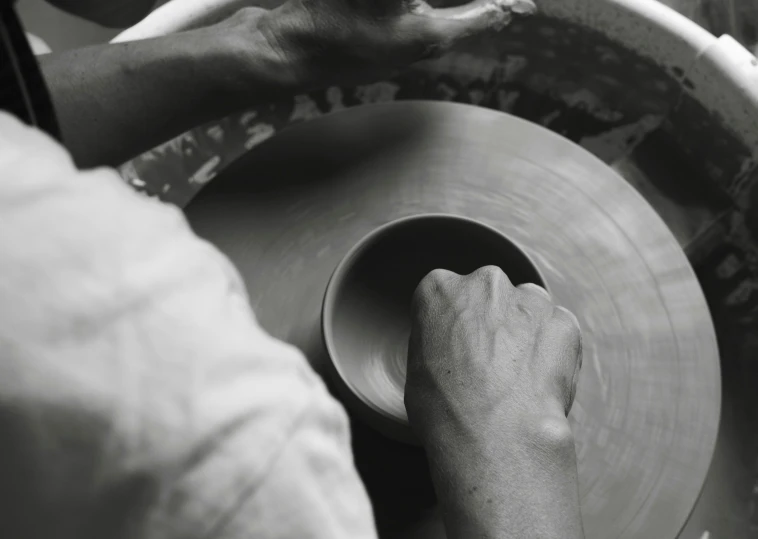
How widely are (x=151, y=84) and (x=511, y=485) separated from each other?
2.58 ft

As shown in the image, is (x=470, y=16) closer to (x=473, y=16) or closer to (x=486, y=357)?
(x=473, y=16)

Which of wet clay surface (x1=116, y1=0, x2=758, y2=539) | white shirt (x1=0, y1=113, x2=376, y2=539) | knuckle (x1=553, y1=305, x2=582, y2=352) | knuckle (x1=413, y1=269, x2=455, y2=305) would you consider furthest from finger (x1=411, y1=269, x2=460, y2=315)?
wet clay surface (x1=116, y1=0, x2=758, y2=539)

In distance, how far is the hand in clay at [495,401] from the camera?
2.01 ft

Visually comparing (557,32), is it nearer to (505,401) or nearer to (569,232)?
(569,232)

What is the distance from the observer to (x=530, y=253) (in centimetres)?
98

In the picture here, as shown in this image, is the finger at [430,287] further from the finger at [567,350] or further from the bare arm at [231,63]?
the bare arm at [231,63]

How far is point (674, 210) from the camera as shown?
1.34 metres

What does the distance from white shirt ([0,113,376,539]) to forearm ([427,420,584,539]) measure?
0.28 m

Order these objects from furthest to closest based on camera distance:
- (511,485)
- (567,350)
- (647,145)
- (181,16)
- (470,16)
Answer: (647,145) < (181,16) < (470,16) < (567,350) < (511,485)

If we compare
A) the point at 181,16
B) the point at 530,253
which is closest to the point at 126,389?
the point at 530,253

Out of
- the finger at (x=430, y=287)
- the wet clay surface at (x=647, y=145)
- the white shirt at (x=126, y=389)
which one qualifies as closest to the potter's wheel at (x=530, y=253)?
the finger at (x=430, y=287)

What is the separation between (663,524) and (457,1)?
103 cm

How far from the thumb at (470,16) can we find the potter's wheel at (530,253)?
0.40ft

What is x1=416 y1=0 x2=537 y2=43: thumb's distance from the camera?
3.50 feet
